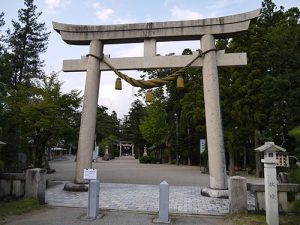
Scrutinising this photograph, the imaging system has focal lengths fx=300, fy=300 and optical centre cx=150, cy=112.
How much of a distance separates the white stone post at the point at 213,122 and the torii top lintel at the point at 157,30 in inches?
18.0

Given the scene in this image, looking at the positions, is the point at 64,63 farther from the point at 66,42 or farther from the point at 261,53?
the point at 261,53

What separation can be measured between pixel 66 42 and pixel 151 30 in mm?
3659

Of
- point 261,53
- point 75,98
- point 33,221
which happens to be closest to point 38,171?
point 33,221

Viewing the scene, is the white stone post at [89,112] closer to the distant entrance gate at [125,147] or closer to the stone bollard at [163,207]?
the stone bollard at [163,207]

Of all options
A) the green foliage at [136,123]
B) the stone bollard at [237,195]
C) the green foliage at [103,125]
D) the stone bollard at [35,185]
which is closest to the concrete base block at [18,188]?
the stone bollard at [35,185]

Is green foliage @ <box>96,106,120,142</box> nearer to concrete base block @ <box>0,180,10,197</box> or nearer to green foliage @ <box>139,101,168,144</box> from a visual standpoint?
green foliage @ <box>139,101,168,144</box>

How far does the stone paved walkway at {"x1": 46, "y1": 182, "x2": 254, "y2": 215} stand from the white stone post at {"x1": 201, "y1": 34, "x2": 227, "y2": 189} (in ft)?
2.82

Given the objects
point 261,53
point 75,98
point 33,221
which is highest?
point 261,53

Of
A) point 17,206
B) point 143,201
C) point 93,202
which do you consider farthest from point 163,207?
point 17,206

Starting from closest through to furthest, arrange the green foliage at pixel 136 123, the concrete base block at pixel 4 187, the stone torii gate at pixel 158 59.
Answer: the concrete base block at pixel 4 187
the stone torii gate at pixel 158 59
the green foliage at pixel 136 123

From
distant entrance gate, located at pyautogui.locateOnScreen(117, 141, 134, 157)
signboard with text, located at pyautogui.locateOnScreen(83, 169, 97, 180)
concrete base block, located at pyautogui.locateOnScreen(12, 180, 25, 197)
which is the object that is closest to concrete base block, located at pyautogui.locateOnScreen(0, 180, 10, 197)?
concrete base block, located at pyautogui.locateOnScreen(12, 180, 25, 197)

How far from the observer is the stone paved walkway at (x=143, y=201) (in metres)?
8.64

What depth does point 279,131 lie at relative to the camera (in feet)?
54.3

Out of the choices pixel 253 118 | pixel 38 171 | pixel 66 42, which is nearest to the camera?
pixel 38 171
